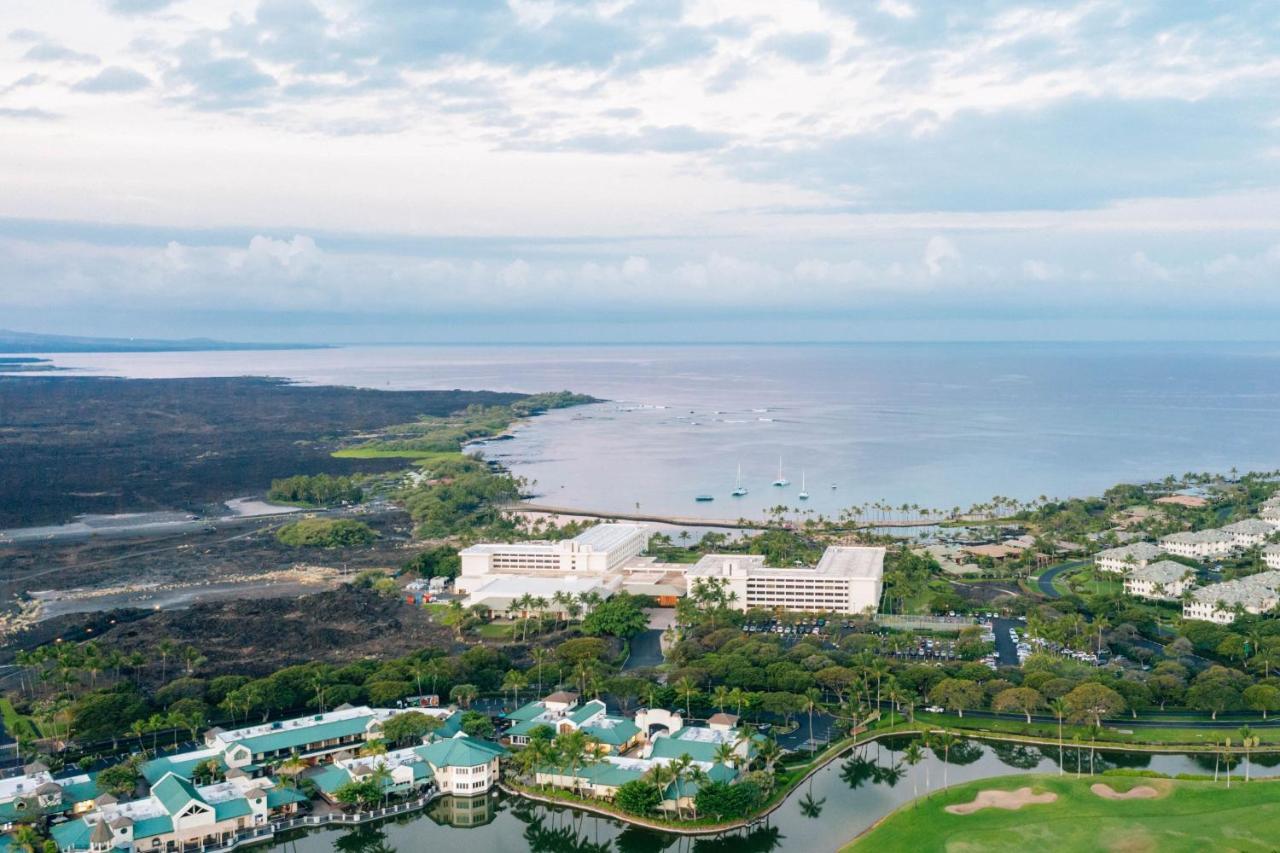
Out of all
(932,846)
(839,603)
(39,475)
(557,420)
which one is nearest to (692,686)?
(932,846)

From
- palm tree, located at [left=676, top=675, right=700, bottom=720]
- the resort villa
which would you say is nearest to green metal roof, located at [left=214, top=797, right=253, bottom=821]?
the resort villa

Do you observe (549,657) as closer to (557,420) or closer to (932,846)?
(932,846)

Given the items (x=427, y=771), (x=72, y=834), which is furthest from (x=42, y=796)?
(x=427, y=771)

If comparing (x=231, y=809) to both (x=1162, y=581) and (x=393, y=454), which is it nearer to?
(x=1162, y=581)

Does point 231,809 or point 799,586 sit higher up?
point 799,586

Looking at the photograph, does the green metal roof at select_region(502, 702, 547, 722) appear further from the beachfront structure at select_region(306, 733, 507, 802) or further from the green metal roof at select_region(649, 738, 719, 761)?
the green metal roof at select_region(649, 738, 719, 761)

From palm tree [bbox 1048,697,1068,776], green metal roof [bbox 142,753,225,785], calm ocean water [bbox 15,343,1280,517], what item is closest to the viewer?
green metal roof [bbox 142,753,225,785]
